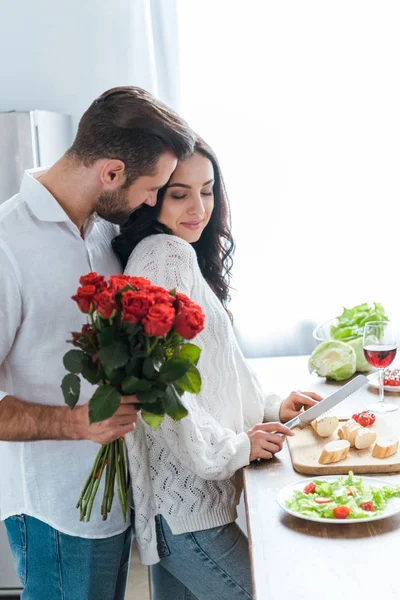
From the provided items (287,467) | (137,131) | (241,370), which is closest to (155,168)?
(137,131)

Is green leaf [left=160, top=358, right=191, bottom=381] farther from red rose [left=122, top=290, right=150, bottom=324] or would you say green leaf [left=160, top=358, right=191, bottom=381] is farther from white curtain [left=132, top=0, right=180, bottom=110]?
white curtain [left=132, top=0, right=180, bottom=110]

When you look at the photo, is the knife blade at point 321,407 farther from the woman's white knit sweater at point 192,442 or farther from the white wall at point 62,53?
the white wall at point 62,53

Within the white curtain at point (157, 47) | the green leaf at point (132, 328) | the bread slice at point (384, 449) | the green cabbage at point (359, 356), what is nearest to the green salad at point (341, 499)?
the bread slice at point (384, 449)

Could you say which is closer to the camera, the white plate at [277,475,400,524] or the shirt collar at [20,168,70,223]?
the white plate at [277,475,400,524]

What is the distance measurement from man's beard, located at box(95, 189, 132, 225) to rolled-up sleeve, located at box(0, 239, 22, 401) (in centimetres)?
25

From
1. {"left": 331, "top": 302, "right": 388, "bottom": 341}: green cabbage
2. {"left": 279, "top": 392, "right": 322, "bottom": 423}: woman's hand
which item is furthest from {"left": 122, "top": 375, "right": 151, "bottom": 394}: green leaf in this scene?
{"left": 331, "top": 302, "right": 388, "bottom": 341}: green cabbage

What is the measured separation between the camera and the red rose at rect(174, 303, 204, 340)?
1273 mm

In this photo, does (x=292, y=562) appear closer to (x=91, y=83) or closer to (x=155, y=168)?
(x=155, y=168)

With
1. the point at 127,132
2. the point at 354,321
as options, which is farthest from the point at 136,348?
the point at 354,321

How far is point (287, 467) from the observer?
1.61 m

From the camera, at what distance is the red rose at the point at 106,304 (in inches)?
49.6

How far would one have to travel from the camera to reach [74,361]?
130 centimetres

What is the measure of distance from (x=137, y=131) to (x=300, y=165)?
226 cm

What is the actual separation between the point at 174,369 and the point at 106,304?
16 cm
